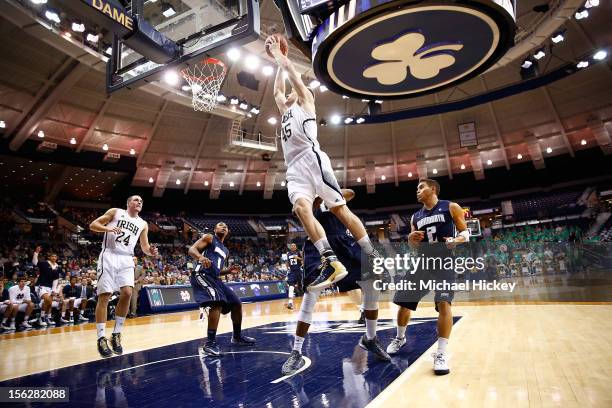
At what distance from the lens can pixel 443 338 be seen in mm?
3293

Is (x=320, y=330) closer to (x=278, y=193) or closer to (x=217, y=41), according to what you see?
(x=217, y=41)

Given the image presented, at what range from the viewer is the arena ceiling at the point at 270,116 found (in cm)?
1588

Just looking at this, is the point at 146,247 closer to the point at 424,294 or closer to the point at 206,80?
the point at 424,294

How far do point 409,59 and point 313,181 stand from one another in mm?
5404

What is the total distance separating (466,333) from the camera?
516 cm

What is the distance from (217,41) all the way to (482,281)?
27.5 feet

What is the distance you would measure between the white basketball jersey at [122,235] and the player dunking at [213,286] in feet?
2.69

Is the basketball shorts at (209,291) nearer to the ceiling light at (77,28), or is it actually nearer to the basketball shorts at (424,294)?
the basketball shorts at (424,294)

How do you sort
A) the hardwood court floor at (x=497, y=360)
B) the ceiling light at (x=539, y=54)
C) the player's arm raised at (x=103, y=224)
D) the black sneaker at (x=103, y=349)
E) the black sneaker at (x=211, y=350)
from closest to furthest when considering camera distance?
the hardwood court floor at (x=497, y=360) < the black sneaker at (x=211, y=350) < the black sneaker at (x=103, y=349) < the player's arm raised at (x=103, y=224) < the ceiling light at (x=539, y=54)

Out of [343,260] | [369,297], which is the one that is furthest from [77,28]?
[369,297]

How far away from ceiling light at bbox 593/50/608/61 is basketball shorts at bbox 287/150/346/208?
17.2 meters

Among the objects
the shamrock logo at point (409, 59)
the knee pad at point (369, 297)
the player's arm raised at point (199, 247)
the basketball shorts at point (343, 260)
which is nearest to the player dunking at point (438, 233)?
the knee pad at point (369, 297)

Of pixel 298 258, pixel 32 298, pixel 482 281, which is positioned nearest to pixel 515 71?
pixel 482 281

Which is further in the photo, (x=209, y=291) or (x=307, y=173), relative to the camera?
(x=209, y=291)
